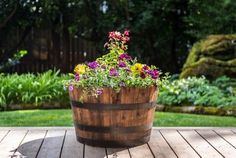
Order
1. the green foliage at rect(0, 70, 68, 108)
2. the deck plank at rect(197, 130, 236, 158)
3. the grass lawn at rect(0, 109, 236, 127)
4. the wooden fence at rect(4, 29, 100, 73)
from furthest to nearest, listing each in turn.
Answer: the wooden fence at rect(4, 29, 100, 73) < the green foliage at rect(0, 70, 68, 108) < the grass lawn at rect(0, 109, 236, 127) < the deck plank at rect(197, 130, 236, 158)

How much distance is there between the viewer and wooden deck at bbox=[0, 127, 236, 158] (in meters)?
3.79

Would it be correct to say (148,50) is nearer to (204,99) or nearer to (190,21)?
(190,21)

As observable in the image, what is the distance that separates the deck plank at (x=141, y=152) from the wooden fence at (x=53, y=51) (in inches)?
294

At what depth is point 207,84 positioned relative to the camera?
7527mm

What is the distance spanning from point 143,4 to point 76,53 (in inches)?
86.6

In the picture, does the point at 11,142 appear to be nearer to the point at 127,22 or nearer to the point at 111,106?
the point at 111,106

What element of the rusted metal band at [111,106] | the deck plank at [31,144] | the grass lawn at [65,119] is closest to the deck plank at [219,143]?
A: the rusted metal band at [111,106]

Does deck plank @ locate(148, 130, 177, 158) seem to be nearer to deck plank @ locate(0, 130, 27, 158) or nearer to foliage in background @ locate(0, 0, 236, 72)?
deck plank @ locate(0, 130, 27, 158)

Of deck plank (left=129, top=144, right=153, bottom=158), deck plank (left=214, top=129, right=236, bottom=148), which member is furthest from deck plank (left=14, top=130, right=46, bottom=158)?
deck plank (left=214, top=129, right=236, bottom=148)

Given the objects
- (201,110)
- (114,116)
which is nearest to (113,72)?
(114,116)

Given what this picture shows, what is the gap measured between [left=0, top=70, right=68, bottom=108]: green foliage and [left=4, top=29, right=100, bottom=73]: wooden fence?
352cm

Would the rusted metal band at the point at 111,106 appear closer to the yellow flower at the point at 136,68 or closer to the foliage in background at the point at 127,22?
the yellow flower at the point at 136,68

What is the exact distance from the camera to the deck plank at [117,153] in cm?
376

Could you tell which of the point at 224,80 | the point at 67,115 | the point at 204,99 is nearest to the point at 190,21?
the point at 224,80
